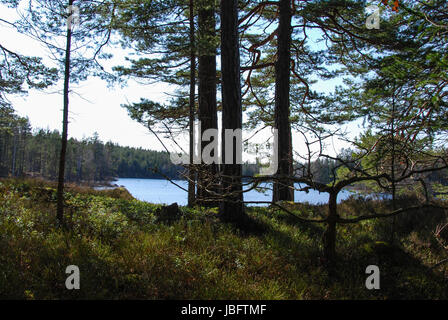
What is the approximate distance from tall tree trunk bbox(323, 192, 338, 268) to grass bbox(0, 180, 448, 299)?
0.52ft

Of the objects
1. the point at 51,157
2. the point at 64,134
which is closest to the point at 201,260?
the point at 64,134

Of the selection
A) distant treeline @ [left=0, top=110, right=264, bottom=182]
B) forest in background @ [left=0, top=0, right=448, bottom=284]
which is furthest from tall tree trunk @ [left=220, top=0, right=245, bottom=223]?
distant treeline @ [left=0, top=110, right=264, bottom=182]

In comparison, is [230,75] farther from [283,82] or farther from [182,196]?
[182,196]

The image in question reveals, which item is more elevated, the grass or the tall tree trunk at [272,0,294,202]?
the tall tree trunk at [272,0,294,202]

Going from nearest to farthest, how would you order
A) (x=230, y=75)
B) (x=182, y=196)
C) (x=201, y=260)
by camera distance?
1. (x=201, y=260)
2. (x=230, y=75)
3. (x=182, y=196)

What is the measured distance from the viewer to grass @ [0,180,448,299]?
10.5ft

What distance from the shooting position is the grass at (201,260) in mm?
3211

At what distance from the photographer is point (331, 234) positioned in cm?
→ 399

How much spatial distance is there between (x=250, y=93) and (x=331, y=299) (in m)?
10.6

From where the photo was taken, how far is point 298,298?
10.4 feet

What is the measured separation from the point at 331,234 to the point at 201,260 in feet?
6.93

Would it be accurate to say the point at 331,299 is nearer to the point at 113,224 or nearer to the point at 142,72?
the point at 113,224

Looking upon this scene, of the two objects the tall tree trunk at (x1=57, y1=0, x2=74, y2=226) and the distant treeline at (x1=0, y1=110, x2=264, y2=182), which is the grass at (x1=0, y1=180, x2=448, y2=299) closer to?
the tall tree trunk at (x1=57, y1=0, x2=74, y2=226)
